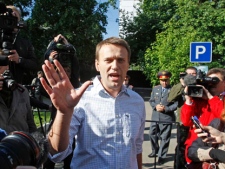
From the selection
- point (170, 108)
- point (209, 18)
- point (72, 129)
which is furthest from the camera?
point (209, 18)

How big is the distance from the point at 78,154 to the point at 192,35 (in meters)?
17.2

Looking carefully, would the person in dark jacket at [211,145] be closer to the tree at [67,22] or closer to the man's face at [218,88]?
the man's face at [218,88]

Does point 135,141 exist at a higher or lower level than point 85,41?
lower

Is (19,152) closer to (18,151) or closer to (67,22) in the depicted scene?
(18,151)

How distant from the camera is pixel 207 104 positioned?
371cm

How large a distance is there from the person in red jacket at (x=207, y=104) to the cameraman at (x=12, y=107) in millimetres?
1785

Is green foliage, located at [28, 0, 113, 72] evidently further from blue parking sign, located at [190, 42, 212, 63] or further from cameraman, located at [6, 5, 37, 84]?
cameraman, located at [6, 5, 37, 84]

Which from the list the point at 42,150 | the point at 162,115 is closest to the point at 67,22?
the point at 162,115

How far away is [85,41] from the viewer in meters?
21.3

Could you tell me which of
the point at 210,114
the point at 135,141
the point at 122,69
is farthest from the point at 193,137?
the point at 122,69

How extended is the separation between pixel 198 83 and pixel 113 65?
151 centimetres

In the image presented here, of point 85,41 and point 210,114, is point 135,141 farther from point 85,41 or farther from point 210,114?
point 85,41

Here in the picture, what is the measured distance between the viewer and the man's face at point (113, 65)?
7.77 feet

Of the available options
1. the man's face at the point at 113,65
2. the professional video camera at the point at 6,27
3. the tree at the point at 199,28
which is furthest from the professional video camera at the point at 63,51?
the tree at the point at 199,28
